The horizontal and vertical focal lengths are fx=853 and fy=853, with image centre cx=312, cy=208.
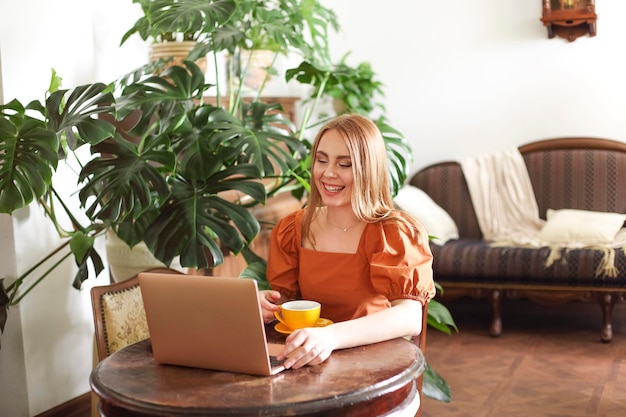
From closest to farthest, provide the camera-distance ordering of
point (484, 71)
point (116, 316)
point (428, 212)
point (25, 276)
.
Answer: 1. point (116, 316)
2. point (25, 276)
3. point (428, 212)
4. point (484, 71)

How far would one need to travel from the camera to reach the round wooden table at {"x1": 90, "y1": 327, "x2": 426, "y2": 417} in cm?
152

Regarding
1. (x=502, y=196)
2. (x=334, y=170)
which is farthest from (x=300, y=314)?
(x=502, y=196)

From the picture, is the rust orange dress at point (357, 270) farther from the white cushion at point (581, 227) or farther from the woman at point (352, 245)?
the white cushion at point (581, 227)

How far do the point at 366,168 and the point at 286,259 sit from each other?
0.34 metres

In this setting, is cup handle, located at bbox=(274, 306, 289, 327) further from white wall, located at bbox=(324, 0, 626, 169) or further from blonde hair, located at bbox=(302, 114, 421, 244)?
white wall, located at bbox=(324, 0, 626, 169)

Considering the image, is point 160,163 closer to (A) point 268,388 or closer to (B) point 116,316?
(B) point 116,316

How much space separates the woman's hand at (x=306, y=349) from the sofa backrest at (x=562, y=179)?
3.55 m

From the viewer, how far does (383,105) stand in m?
5.57

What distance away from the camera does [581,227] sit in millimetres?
4629

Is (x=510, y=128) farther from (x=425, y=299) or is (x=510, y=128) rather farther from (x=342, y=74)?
(x=425, y=299)

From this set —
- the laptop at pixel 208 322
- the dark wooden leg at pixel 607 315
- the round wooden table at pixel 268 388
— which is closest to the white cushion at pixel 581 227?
the dark wooden leg at pixel 607 315

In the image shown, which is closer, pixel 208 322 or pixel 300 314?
pixel 208 322

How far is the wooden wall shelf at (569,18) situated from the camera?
4996mm

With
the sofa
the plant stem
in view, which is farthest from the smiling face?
the sofa
